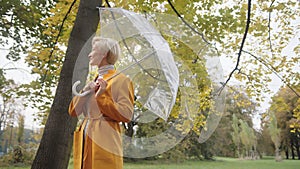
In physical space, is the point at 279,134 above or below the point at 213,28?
below

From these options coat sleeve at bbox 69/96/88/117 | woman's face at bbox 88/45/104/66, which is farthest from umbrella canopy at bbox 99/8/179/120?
coat sleeve at bbox 69/96/88/117

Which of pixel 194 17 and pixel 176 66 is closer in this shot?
pixel 176 66

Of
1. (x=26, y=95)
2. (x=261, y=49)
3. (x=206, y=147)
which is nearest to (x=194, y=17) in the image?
(x=261, y=49)

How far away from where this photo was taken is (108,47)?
48.0 inches

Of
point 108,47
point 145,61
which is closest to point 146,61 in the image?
point 145,61

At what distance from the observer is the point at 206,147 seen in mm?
13445

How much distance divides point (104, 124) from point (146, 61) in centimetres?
40

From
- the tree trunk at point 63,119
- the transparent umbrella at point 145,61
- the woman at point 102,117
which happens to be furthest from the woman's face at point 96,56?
the tree trunk at point 63,119

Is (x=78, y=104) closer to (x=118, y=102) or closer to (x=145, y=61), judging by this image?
(x=118, y=102)

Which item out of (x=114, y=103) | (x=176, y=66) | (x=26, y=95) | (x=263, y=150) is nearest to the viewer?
(x=114, y=103)

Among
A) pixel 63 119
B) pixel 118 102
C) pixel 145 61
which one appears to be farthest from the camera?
pixel 63 119

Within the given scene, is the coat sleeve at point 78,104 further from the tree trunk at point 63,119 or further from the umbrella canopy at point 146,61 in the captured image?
the tree trunk at point 63,119

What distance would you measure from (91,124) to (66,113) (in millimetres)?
825

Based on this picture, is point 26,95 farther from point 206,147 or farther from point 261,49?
point 206,147
